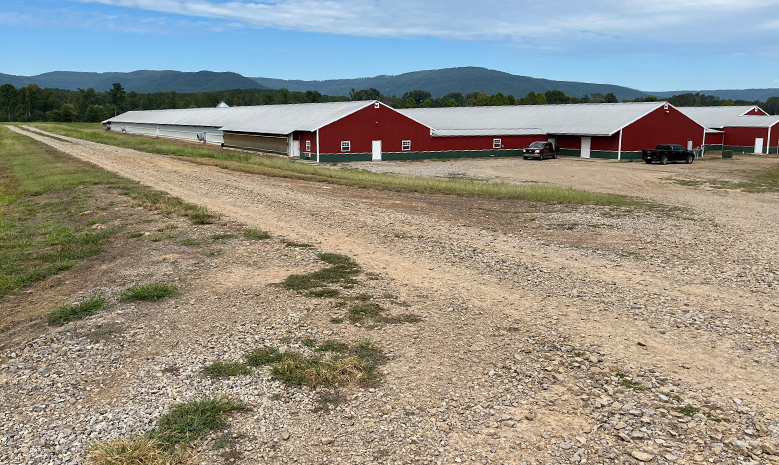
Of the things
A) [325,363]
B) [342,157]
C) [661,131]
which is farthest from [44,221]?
[661,131]

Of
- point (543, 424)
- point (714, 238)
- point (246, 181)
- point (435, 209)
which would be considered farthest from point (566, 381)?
point (246, 181)

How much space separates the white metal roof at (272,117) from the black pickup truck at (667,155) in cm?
2369

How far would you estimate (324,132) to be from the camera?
4853cm

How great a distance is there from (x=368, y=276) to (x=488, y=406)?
5485 mm

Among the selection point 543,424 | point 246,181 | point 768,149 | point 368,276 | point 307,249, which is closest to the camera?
point 543,424

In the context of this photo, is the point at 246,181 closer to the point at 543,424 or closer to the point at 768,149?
the point at 543,424

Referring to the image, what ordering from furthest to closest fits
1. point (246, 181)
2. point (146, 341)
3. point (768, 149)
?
point (768, 149), point (246, 181), point (146, 341)

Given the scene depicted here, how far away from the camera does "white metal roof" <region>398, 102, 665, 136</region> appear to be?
56.2 meters

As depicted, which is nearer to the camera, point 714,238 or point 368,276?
point 368,276

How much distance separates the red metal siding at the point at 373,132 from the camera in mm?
49094

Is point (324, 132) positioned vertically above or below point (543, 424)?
above

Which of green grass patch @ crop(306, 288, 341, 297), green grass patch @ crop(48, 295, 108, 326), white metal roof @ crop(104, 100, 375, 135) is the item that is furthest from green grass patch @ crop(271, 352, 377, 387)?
white metal roof @ crop(104, 100, 375, 135)

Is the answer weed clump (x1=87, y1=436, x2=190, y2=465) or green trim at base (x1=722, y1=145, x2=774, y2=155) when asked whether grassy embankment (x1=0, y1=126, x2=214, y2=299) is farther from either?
green trim at base (x1=722, y1=145, x2=774, y2=155)

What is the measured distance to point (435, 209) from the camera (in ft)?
72.1
